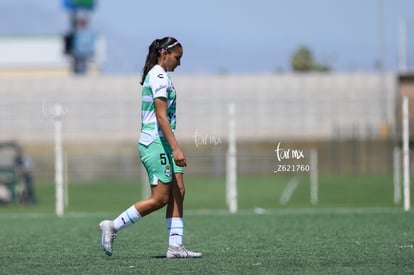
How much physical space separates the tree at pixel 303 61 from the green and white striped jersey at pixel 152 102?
80566mm

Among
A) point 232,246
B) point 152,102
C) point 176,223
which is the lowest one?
point 232,246

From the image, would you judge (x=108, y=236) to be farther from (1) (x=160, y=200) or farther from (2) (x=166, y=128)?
(2) (x=166, y=128)

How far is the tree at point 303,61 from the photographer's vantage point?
93.2m

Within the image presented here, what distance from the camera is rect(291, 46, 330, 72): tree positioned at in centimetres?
9325

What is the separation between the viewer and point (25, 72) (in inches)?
3597

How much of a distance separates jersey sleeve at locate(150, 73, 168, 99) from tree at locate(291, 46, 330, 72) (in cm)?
8066

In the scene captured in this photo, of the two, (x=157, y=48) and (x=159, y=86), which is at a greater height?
(x=157, y=48)

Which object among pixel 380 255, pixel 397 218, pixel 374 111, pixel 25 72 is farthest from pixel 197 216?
pixel 25 72

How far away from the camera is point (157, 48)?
35.1 feet

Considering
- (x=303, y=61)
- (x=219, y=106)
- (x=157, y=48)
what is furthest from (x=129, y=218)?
(x=303, y=61)

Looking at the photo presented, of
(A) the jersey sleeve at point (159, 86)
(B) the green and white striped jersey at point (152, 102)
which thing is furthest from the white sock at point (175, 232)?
(A) the jersey sleeve at point (159, 86)

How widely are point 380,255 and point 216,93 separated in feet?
130

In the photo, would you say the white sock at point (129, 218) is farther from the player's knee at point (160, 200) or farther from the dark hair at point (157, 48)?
the dark hair at point (157, 48)

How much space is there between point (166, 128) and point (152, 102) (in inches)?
13.8
